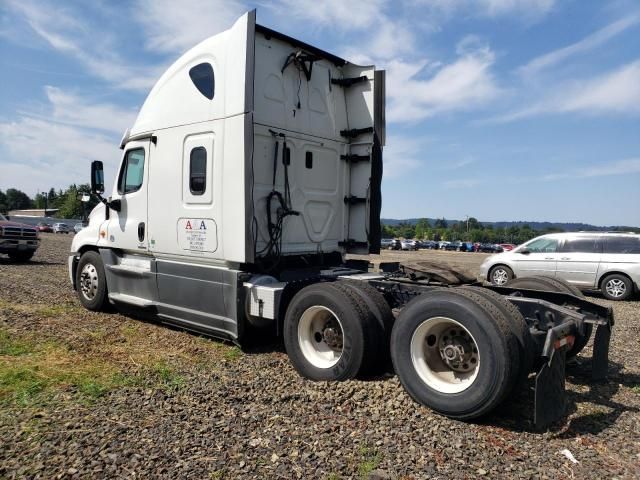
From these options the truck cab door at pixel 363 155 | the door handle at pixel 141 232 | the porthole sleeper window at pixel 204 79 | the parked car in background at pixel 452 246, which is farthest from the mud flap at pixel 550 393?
the parked car in background at pixel 452 246

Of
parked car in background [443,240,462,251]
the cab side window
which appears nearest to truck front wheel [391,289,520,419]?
the cab side window

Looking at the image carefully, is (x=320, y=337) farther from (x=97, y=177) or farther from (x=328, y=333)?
(x=97, y=177)

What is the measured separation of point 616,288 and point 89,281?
A: 11.9 m

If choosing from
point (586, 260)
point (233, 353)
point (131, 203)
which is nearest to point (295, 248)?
point (233, 353)

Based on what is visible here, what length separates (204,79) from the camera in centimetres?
599

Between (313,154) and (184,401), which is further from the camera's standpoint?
(313,154)

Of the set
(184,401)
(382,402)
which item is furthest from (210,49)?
(382,402)

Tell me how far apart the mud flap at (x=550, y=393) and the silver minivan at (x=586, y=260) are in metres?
8.15

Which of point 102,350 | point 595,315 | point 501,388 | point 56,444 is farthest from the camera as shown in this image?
point 102,350

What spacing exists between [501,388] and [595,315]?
1795mm

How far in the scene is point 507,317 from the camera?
383cm

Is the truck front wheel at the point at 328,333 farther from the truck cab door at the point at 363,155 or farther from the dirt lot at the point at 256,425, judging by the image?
Result: the truck cab door at the point at 363,155

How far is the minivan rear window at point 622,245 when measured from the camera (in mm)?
12219

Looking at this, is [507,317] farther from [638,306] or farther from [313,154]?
[638,306]
